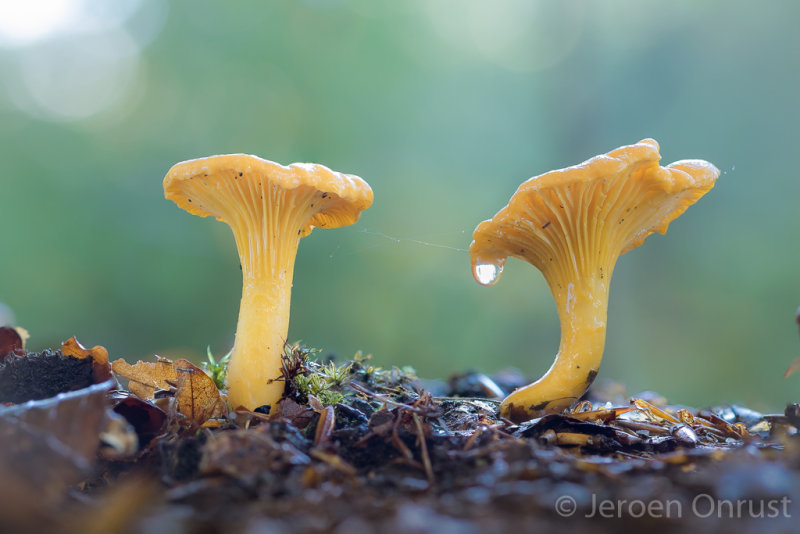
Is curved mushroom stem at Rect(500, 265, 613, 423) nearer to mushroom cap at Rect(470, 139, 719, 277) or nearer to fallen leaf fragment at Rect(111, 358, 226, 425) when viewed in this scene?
mushroom cap at Rect(470, 139, 719, 277)

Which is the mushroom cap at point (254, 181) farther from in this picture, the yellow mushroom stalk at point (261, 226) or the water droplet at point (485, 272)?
the water droplet at point (485, 272)

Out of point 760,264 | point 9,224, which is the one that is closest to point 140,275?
point 9,224

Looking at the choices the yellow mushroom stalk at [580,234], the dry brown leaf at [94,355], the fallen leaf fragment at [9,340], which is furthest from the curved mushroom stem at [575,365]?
the fallen leaf fragment at [9,340]

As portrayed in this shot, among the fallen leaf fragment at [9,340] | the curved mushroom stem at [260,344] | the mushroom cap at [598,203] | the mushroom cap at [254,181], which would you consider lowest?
the fallen leaf fragment at [9,340]

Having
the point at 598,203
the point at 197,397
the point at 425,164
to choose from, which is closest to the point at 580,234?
the point at 598,203

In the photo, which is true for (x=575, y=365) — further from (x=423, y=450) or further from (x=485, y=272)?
(x=423, y=450)

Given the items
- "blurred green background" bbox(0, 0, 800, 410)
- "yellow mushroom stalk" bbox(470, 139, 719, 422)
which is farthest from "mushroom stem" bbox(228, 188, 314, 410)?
"blurred green background" bbox(0, 0, 800, 410)

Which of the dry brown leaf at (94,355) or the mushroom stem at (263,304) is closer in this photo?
the dry brown leaf at (94,355)
